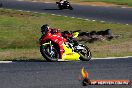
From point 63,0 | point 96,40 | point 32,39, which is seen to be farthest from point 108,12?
point 96,40

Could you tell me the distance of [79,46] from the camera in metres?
15.7

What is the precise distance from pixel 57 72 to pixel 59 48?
10.1 feet

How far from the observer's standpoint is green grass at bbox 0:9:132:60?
854 inches

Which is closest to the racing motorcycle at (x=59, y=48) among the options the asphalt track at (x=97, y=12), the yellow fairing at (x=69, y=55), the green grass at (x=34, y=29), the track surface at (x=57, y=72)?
the yellow fairing at (x=69, y=55)

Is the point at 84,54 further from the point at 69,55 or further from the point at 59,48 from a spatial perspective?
the point at 59,48

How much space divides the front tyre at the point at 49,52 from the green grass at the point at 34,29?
3058 millimetres

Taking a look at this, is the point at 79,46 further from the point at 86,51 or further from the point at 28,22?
the point at 28,22

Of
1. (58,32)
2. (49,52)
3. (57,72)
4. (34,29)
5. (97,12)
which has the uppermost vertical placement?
(58,32)

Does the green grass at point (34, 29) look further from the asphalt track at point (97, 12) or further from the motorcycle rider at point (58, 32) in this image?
the motorcycle rider at point (58, 32)

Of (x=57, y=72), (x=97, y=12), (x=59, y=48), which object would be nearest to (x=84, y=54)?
(x=59, y=48)

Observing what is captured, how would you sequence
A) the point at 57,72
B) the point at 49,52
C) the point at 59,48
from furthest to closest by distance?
1. the point at 59,48
2. the point at 49,52
3. the point at 57,72

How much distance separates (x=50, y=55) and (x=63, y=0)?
29.9 meters

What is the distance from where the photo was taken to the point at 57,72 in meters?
12.5

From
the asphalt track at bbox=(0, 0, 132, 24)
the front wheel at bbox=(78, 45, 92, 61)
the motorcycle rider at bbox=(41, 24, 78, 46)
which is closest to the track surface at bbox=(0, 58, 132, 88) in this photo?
the front wheel at bbox=(78, 45, 92, 61)
